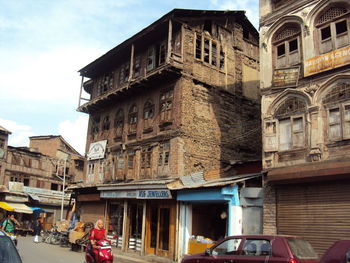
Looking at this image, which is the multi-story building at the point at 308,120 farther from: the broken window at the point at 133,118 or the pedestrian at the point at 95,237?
the broken window at the point at 133,118

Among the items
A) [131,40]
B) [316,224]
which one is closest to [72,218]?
[131,40]

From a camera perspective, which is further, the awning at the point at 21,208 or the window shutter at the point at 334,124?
the awning at the point at 21,208

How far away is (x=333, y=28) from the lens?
1312 cm

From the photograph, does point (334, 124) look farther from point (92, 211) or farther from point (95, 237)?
point (92, 211)

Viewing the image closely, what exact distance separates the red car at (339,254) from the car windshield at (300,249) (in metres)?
1.14

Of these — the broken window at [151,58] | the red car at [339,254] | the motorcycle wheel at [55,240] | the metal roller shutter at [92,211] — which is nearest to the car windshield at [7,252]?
the red car at [339,254]

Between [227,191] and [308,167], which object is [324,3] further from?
[227,191]

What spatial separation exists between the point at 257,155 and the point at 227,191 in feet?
30.7

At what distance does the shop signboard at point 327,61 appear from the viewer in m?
12.5

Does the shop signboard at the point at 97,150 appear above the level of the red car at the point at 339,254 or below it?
above

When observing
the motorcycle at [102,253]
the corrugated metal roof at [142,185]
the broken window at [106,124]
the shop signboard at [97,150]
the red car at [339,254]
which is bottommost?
the motorcycle at [102,253]

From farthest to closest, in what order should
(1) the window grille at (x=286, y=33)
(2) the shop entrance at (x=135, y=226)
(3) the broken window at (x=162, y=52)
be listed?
(3) the broken window at (x=162, y=52) < (2) the shop entrance at (x=135, y=226) < (1) the window grille at (x=286, y=33)

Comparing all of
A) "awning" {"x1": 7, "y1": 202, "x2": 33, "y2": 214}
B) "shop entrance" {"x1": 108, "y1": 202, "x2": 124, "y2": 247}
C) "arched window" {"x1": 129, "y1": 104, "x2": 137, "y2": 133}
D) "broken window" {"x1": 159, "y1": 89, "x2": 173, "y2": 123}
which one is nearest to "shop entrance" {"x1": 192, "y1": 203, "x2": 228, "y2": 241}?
"broken window" {"x1": 159, "y1": 89, "x2": 173, "y2": 123}

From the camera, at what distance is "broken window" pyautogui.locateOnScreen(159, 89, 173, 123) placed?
20953 mm
